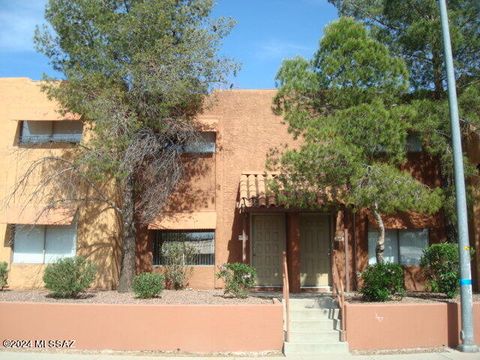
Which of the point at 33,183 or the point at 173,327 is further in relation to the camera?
the point at 33,183

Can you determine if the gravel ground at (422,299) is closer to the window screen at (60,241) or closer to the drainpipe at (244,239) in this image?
the drainpipe at (244,239)

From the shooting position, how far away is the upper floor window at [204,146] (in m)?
15.5

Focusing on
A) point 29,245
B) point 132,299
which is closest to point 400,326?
point 132,299

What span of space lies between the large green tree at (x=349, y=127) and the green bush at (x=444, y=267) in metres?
1.05

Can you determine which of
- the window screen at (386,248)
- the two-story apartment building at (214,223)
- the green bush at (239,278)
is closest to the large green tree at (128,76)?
the two-story apartment building at (214,223)

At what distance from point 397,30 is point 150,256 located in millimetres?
9919

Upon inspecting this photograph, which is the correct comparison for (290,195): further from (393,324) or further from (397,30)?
(397,30)

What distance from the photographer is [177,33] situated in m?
13.6

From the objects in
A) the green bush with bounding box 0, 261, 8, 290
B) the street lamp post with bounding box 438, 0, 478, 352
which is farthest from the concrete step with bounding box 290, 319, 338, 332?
the green bush with bounding box 0, 261, 8, 290

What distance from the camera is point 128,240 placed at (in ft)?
44.9

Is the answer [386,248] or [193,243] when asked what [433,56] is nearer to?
[386,248]

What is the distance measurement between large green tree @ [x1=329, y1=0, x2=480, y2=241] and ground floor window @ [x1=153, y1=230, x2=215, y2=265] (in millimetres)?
6892

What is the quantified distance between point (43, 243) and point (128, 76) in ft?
20.3

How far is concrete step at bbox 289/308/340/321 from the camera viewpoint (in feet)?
35.7
